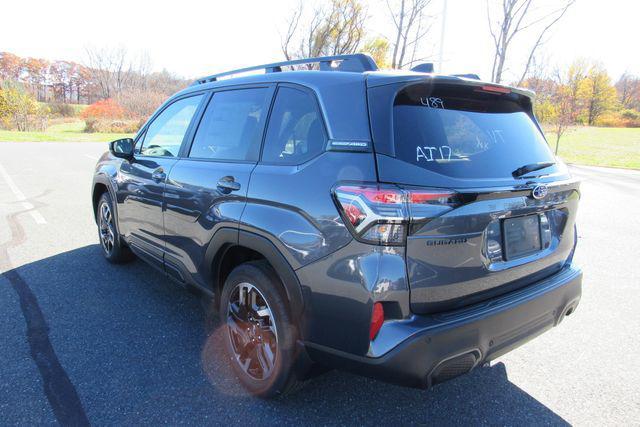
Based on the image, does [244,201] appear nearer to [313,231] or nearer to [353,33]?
[313,231]

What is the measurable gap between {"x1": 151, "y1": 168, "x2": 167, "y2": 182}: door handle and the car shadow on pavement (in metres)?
1.13

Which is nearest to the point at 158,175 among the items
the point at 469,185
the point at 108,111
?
the point at 469,185

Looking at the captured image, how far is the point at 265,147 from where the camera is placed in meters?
2.46

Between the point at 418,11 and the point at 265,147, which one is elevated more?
the point at 418,11

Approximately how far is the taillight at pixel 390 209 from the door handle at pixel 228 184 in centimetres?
93

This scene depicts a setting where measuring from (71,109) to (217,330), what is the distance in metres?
57.9

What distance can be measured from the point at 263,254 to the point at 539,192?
149cm

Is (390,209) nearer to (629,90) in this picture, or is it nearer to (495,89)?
(495,89)

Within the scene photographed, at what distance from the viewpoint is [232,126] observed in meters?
2.81

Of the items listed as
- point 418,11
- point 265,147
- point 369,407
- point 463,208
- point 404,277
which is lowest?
point 369,407

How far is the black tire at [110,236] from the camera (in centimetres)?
436

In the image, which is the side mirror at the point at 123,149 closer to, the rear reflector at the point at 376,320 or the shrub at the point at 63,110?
the rear reflector at the point at 376,320

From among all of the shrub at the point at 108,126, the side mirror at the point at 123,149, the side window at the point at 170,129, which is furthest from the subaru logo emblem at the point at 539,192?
the shrub at the point at 108,126

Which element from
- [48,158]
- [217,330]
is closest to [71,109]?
[48,158]
